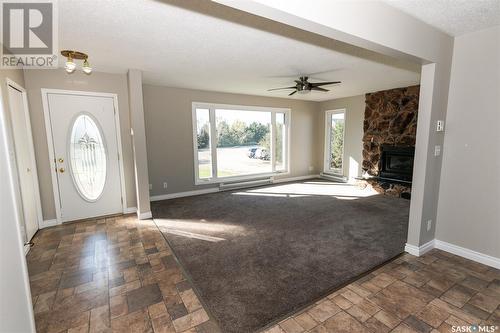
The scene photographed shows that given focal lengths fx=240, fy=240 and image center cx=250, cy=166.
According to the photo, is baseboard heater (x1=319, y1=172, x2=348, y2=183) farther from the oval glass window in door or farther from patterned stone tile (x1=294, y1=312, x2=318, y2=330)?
the oval glass window in door

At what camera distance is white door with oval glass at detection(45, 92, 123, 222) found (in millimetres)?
3793

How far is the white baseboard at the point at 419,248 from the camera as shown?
2797mm

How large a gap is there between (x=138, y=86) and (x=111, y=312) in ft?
10.2

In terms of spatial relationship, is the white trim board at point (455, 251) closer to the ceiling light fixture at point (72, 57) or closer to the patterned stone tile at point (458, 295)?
the patterned stone tile at point (458, 295)

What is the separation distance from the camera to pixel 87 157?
13.2 ft

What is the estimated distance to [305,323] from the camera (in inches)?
72.1

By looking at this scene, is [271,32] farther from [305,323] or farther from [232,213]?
[232,213]

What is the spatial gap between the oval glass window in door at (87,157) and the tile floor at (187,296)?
1.25 meters

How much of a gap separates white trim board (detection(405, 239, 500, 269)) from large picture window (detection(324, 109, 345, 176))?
4.23 meters

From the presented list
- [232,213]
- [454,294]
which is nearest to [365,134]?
[232,213]

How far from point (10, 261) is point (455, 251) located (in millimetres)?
3921

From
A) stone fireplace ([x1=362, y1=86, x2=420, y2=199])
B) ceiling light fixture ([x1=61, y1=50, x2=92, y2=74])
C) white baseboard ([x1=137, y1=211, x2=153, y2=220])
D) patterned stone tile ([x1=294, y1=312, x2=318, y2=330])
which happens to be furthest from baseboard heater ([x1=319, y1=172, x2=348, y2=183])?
ceiling light fixture ([x1=61, y1=50, x2=92, y2=74])

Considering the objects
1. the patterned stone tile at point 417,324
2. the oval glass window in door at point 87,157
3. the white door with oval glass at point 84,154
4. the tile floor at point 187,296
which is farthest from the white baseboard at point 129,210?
the patterned stone tile at point 417,324

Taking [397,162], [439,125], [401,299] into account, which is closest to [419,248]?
[401,299]
